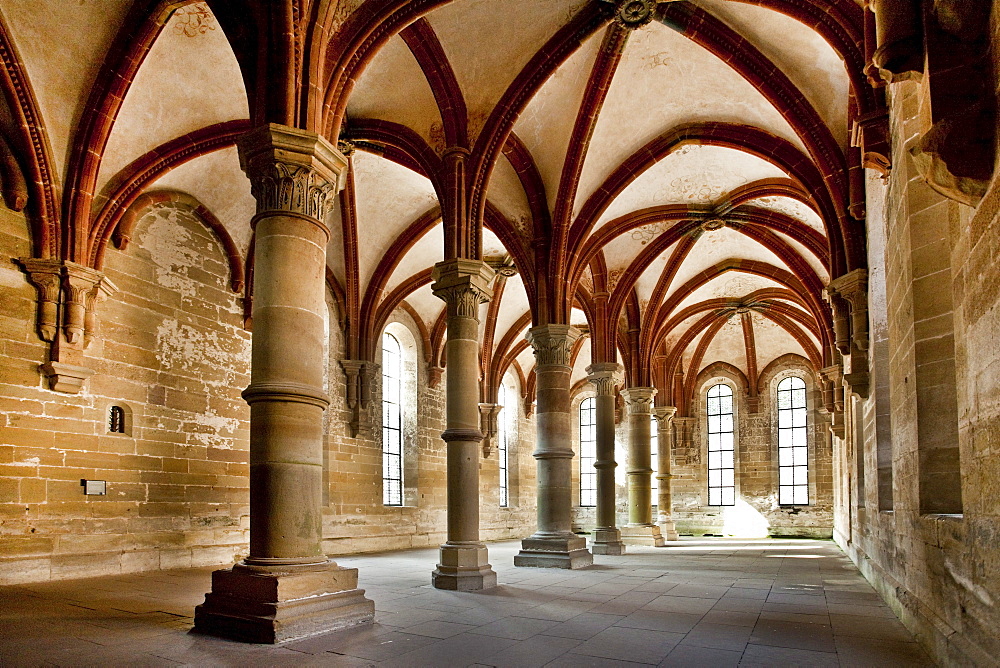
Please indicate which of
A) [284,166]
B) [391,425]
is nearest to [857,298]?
[284,166]

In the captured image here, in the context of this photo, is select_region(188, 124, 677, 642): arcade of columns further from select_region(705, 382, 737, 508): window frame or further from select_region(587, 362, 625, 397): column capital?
select_region(705, 382, 737, 508): window frame

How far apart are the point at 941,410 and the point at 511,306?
632 inches

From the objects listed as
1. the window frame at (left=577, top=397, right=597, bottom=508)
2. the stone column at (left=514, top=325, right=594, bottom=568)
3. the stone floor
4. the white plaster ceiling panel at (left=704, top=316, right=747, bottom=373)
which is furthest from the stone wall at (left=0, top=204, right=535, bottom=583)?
the white plaster ceiling panel at (left=704, top=316, right=747, bottom=373)

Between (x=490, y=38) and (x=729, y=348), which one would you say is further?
(x=729, y=348)

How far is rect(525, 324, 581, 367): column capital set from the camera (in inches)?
484

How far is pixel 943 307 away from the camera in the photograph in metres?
5.07

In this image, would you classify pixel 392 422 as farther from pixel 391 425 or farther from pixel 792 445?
pixel 792 445

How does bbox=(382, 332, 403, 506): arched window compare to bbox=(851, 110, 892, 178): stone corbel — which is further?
bbox=(382, 332, 403, 506): arched window

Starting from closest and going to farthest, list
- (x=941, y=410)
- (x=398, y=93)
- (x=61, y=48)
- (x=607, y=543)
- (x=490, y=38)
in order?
1. (x=941, y=410)
2. (x=61, y=48)
3. (x=490, y=38)
4. (x=398, y=93)
5. (x=607, y=543)

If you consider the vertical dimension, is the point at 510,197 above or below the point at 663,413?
above

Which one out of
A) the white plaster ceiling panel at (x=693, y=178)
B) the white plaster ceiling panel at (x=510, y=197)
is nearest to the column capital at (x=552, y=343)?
the white plaster ceiling panel at (x=510, y=197)

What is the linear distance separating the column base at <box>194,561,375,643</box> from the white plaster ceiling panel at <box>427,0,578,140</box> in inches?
260

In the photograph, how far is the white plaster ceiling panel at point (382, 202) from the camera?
13.4 m

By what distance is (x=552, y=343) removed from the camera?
12352 mm
